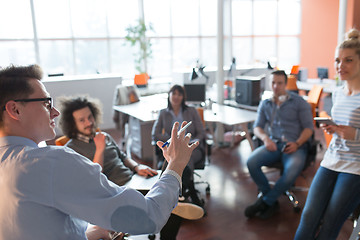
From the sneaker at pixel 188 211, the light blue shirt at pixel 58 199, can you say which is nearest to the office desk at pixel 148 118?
the sneaker at pixel 188 211

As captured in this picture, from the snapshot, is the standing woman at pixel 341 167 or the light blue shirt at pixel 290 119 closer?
the standing woman at pixel 341 167

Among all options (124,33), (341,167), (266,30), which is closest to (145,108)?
(341,167)

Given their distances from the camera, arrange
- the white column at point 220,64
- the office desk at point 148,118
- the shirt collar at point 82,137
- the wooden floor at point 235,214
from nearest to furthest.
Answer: the shirt collar at point 82,137
the wooden floor at point 235,214
the office desk at point 148,118
the white column at point 220,64

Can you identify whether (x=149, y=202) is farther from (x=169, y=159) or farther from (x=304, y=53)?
(x=304, y=53)

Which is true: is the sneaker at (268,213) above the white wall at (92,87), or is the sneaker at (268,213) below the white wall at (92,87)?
below

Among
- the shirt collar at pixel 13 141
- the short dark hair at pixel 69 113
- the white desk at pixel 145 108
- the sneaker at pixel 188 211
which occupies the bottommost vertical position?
the sneaker at pixel 188 211

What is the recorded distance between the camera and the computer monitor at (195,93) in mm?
5320

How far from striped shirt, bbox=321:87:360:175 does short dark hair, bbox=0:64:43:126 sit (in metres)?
1.90

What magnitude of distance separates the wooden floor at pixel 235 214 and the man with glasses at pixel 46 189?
1468 millimetres

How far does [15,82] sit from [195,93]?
4298 millimetres

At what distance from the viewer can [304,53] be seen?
1210 centimetres

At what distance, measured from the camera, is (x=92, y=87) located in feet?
23.4

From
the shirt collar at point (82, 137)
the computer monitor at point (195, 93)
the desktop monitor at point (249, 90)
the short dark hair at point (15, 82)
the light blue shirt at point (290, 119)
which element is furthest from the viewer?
the computer monitor at point (195, 93)

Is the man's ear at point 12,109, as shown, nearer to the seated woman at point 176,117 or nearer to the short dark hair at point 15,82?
the short dark hair at point 15,82
